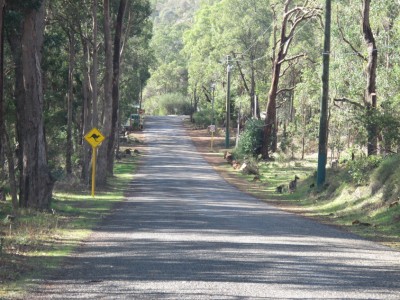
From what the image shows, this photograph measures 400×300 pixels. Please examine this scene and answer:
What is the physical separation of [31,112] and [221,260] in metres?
10.9

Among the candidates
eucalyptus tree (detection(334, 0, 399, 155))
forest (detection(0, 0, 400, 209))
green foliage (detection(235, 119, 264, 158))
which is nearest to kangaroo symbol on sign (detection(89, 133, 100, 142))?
forest (detection(0, 0, 400, 209))

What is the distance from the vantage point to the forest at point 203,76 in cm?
2331

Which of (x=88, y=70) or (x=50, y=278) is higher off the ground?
(x=88, y=70)

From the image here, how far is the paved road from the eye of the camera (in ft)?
35.3

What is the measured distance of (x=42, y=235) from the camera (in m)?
17.4

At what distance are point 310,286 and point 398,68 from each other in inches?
1087

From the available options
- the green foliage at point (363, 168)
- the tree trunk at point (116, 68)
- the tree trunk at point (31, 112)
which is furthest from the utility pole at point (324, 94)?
the tree trunk at point (31, 112)

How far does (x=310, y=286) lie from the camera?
36.3 feet

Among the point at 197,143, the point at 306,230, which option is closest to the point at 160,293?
the point at 306,230

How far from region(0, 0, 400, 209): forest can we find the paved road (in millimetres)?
4119

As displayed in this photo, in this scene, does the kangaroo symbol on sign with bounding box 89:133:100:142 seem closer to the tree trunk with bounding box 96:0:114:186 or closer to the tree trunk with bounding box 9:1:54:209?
the tree trunk with bounding box 96:0:114:186

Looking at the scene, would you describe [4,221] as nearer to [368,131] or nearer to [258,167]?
[368,131]

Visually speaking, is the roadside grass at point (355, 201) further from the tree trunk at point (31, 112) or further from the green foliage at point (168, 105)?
the green foliage at point (168, 105)

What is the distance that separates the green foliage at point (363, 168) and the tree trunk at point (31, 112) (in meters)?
10.7
